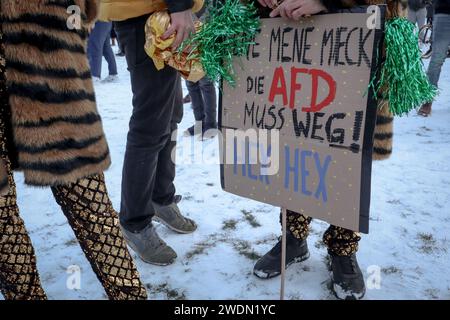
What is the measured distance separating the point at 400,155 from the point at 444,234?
119 centimetres

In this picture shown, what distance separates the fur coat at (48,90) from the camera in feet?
3.13

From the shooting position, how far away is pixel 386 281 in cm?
158

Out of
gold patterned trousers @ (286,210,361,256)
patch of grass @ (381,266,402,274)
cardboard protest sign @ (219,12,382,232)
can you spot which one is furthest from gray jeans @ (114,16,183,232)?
patch of grass @ (381,266,402,274)

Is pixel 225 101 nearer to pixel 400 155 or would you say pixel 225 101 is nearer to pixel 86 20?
pixel 86 20

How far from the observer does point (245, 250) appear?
1.84 meters

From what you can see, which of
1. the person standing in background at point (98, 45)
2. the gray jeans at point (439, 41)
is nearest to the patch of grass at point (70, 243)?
the gray jeans at point (439, 41)

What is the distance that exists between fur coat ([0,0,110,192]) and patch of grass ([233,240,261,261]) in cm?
96

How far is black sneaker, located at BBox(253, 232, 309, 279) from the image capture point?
1.63m

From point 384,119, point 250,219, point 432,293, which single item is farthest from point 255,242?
point 384,119

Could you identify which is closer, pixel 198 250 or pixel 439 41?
pixel 198 250

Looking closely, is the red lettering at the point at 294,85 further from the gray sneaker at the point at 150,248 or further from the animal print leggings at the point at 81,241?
the gray sneaker at the point at 150,248

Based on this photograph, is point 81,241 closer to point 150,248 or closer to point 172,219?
point 150,248

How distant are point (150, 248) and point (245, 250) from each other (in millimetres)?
458

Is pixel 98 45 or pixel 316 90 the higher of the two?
pixel 98 45
